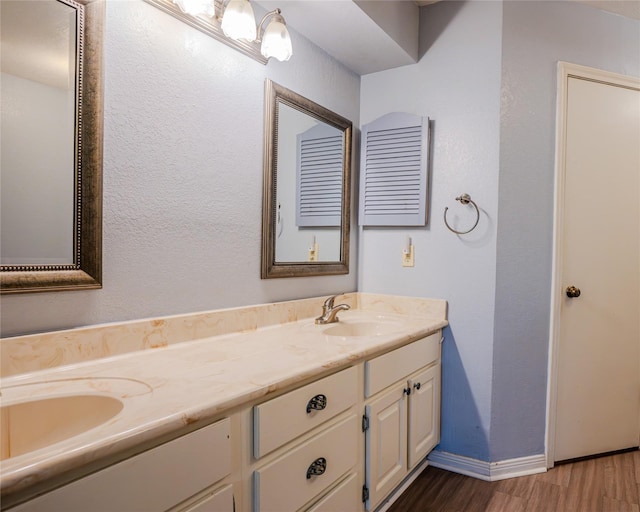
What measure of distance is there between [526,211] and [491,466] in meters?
1.24

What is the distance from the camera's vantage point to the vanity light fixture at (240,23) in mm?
1316

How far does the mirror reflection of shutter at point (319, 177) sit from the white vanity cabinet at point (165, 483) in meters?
1.18

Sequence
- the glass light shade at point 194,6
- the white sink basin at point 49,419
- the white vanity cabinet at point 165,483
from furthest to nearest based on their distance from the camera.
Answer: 1. the glass light shade at point 194,6
2. the white sink basin at point 49,419
3. the white vanity cabinet at point 165,483

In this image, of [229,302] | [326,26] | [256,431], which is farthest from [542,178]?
[256,431]

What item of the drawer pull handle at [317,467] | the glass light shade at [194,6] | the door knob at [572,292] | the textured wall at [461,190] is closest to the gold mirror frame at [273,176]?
the glass light shade at [194,6]

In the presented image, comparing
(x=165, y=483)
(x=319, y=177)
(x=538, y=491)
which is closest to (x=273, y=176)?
(x=319, y=177)

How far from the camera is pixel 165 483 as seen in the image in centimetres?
80

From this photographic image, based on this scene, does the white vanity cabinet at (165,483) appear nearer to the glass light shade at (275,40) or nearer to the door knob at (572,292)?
the glass light shade at (275,40)

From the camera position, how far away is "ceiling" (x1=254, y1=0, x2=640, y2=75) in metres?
1.68

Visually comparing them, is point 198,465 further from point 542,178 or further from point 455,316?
point 542,178

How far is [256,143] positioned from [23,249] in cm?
93

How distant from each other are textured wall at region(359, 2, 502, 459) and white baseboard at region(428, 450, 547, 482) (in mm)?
41

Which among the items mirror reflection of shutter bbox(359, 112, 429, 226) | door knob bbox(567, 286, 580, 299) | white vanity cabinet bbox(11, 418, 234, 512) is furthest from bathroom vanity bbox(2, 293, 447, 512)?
door knob bbox(567, 286, 580, 299)

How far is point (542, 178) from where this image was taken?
2000 mm
